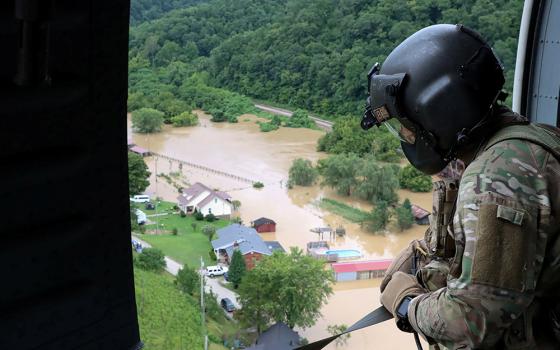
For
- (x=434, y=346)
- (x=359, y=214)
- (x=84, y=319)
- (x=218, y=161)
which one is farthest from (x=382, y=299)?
(x=218, y=161)

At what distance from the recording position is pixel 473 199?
3.95ft

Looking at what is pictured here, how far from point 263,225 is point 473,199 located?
21.2ft

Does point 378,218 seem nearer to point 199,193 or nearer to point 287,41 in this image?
point 287,41

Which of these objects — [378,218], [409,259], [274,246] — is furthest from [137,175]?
[409,259]

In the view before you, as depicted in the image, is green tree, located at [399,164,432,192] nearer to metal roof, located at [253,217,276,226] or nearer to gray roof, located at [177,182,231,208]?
metal roof, located at [253,217,276,226]

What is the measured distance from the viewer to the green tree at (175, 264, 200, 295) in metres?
6.61

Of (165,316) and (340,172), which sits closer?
(165,316)

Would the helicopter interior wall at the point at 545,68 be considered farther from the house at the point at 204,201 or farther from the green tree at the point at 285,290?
the house at the point at 204,201

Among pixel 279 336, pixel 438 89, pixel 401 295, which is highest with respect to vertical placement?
pixel 438 89

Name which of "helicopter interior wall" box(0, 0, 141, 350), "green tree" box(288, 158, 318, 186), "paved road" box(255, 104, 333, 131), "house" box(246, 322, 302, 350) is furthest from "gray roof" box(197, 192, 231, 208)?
"helicopter interior wall" box(0, 0, 141, 350)

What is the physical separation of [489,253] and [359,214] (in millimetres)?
6118

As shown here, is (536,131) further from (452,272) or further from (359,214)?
(359,214)

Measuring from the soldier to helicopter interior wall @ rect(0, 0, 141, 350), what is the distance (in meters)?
0.59

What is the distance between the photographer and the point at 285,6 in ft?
25.8
